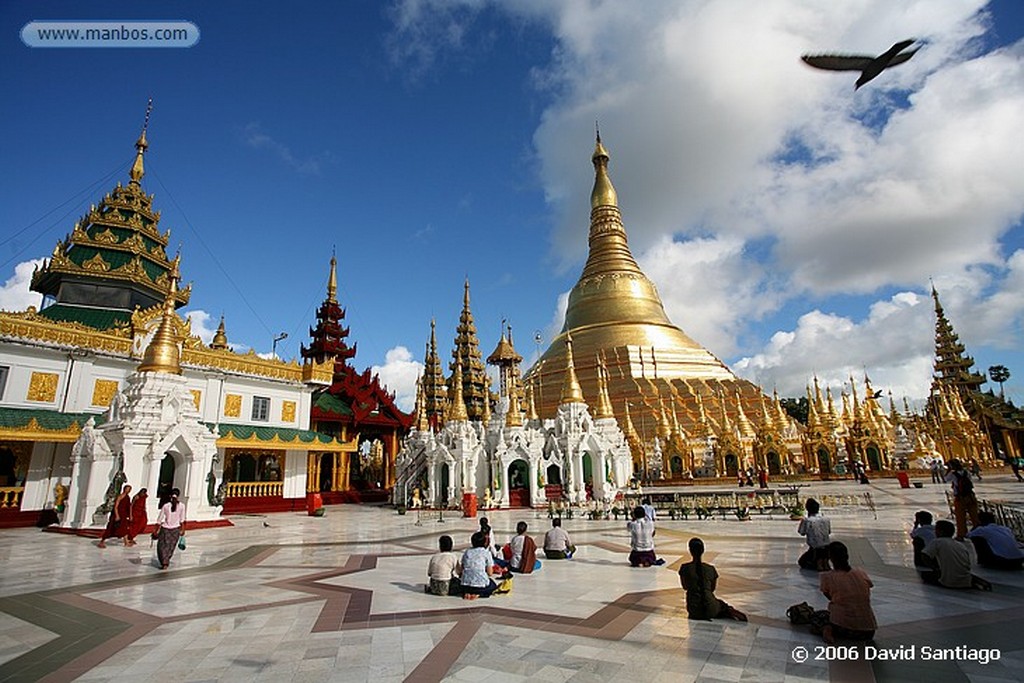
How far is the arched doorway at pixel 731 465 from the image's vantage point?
37250 mm

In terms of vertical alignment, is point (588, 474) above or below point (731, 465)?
below

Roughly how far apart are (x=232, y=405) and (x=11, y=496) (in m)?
9.36

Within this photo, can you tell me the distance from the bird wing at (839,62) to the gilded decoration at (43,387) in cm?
2751

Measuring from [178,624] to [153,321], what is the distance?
78.7 ft

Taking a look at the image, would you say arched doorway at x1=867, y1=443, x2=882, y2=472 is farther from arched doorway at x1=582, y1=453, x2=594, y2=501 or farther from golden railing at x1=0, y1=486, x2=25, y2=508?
golden railing at x1=0, y1=486, x2=25, y2=508

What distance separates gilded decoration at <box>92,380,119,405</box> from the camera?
23.4 m

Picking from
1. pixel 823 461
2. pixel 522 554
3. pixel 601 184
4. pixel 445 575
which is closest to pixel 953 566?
pixel 522 554

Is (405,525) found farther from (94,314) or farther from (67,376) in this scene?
(94,314)

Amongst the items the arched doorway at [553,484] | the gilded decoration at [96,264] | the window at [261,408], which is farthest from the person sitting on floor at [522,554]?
the gilded decoration at [96,264]

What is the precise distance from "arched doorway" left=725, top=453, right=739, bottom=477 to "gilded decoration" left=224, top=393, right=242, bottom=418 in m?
30.6

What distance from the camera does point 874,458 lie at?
3578 cm

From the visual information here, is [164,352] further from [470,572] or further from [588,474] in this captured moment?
[588,474]

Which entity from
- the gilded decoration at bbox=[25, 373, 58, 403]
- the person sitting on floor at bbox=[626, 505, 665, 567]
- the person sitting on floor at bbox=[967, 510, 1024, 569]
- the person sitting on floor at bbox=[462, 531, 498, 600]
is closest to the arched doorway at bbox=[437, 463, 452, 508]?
the gilded decoration at bbox=[25, 373, 58, 403]

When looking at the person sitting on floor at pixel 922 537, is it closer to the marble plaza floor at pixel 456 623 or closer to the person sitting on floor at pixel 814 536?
the marble plaza floor at pixel 456 623
